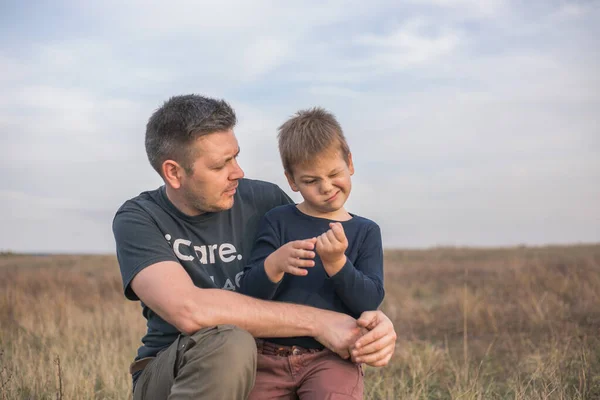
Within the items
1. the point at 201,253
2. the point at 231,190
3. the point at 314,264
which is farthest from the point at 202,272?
the point at 314,264

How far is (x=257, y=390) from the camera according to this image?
2959 mm

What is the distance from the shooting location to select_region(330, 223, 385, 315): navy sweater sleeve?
280 centimetres

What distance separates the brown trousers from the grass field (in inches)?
56.1

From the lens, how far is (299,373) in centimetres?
295

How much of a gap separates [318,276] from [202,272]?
0.65 m

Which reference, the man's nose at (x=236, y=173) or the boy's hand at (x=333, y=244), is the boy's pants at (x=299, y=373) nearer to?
the boy's hand at (x=333, y=244)

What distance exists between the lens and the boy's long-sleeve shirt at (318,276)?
290 cm

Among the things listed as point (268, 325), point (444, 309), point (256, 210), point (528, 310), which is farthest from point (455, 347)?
point (268, 325)

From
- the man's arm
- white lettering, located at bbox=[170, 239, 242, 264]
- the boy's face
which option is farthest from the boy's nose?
white lettering, located at bbox=[170, 239, 242, 264]

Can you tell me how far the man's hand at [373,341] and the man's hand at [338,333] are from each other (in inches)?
1.6

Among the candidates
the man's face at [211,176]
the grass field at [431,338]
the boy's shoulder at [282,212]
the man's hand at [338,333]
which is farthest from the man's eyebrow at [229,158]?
the grass field at [431,338]

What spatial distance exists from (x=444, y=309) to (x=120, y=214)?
24.8ft

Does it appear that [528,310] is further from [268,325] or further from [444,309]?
[268,325]

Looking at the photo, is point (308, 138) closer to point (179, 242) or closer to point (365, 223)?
point (365, 223)
